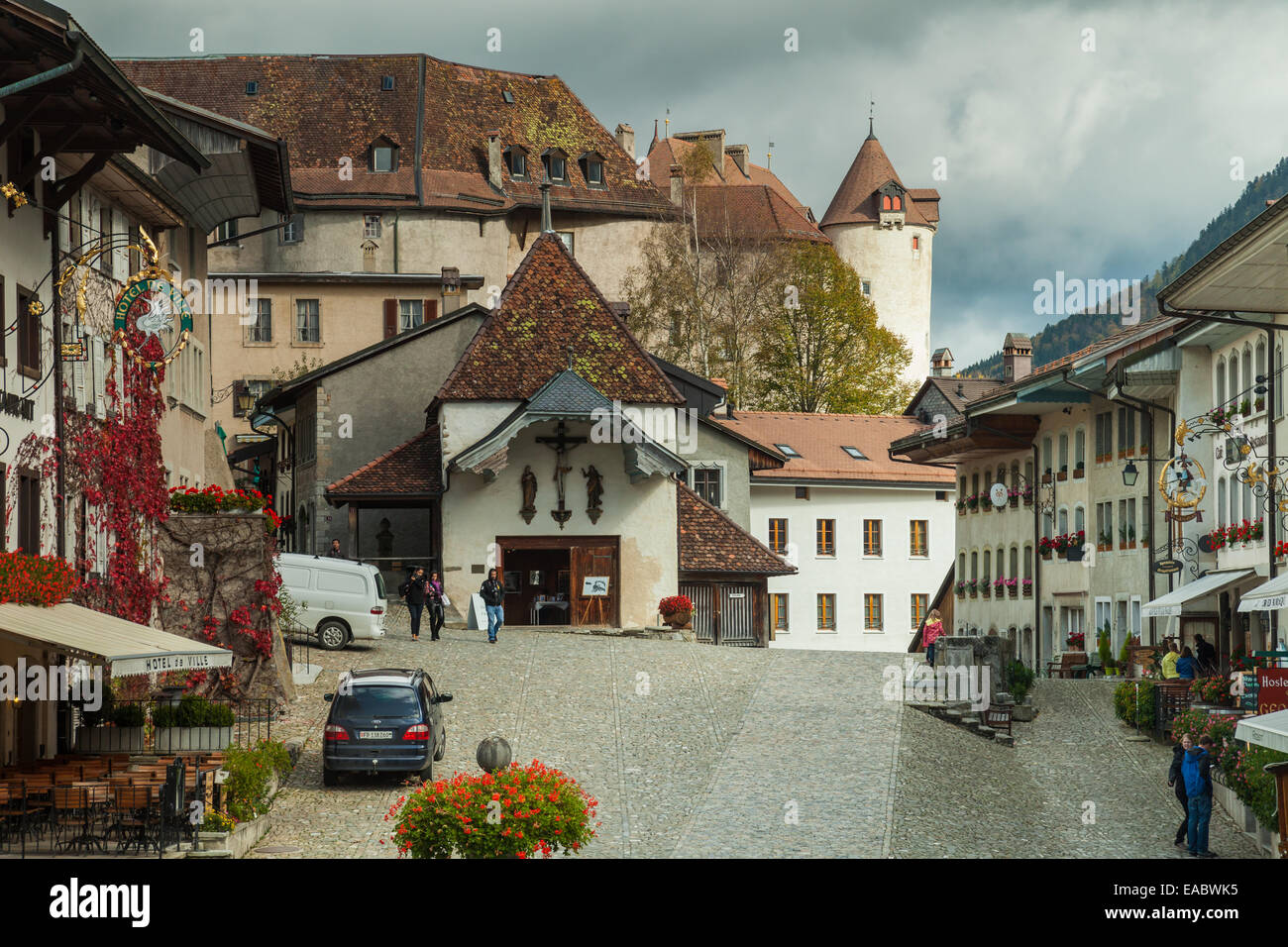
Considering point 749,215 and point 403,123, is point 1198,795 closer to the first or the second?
point 403,123

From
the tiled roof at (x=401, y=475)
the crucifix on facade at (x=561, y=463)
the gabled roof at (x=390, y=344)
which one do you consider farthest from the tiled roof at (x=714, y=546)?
the gabled roof at (x=390, y=344)

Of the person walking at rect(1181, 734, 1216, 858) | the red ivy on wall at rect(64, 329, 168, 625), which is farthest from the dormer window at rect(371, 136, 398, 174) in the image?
the person walking at rect(1181, 734, 1216, 858)

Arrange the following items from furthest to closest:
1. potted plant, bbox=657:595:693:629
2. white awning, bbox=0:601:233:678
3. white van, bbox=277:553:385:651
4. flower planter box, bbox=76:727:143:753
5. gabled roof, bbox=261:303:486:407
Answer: gabled roof, bbox=261:303:486:407 → potted plant, bbox=657:595:693:629 → white van, bbox=277:553:385:651 → flower planter box, bbox=76:727:143:753 → white awning, bbox=0:601:233:678

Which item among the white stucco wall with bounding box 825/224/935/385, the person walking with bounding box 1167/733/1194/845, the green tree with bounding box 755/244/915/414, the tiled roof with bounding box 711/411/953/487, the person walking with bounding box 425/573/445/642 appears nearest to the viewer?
the person walking with bounding box 1167/733/1194/845

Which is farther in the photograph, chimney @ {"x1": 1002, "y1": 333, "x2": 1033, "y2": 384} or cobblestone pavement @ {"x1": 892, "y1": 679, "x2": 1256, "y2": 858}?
chimney @ {"x1": 1002, "y1": 333, "x2": 1033, "y2": 384}

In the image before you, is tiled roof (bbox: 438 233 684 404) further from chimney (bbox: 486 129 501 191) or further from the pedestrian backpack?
the pedestrian backpack

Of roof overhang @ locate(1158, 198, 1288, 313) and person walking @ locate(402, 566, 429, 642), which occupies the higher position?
roof overhang @ locate(1158, 198, 1288, 313)

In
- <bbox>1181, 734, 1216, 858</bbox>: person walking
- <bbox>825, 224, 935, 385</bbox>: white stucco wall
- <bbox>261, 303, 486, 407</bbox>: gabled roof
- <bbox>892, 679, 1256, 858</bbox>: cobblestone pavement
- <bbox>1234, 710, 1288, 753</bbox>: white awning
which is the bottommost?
<bbox>892, 679, 1256, 858</bbox>: cobblestone pavement

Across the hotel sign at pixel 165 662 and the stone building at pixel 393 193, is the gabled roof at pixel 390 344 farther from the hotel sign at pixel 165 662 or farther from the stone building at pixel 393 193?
the hotel sign at pixel 165 662

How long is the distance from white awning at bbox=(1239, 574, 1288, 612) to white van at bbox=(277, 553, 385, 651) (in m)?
18.4

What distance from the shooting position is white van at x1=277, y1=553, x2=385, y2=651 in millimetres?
40250

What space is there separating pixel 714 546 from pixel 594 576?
4.89 m

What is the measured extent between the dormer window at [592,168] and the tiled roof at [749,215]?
4.70 m
